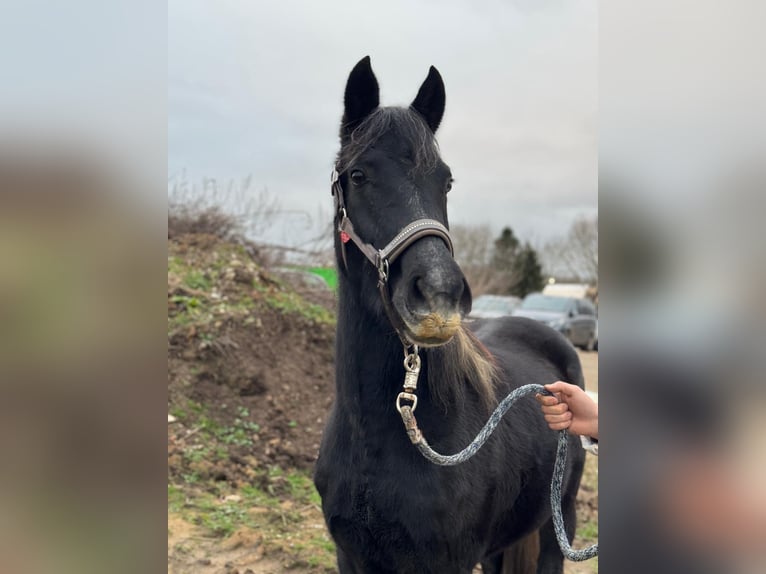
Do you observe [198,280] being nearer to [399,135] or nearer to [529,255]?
[399,135]

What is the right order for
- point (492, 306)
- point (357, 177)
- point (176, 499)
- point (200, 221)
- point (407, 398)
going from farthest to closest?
point (492, 306) → point (200, 221) → point (176, 499) → point (357, 177) → point (407, 398)

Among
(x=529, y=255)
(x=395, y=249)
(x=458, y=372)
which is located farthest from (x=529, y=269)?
(x=395, y=249)

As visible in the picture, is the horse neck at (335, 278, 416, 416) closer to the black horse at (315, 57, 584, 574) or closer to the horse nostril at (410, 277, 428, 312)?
the black horse at (315, 57, 584, 574)

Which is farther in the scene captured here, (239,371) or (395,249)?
(239,371)

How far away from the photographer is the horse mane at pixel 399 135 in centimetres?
224

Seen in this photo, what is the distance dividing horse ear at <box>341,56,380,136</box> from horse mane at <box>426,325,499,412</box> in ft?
3.25

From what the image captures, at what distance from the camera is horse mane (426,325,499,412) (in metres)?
2.37

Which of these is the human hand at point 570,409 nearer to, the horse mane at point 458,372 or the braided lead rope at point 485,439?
the braided lead rope at point 485,439

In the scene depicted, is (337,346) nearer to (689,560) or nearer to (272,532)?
(689,560)

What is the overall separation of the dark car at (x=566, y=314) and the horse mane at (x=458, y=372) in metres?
15.9

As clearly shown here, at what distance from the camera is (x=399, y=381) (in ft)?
7.71

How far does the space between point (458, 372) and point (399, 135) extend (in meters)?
0.98

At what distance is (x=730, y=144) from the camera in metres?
0.68

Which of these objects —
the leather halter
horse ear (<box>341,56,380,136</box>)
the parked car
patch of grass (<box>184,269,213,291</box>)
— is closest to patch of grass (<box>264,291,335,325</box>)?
patch of grass (<box>184,269,213,291</box>)
